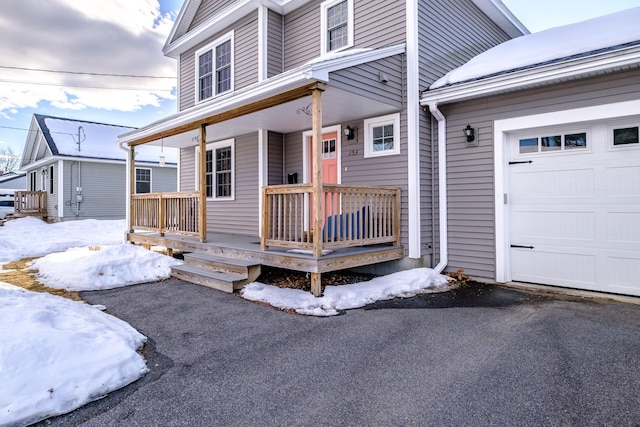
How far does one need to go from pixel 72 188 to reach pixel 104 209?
1.54 meters

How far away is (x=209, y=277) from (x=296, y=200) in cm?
186

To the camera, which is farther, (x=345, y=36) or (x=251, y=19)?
(x=251, y=19)

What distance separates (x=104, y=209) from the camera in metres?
16.9

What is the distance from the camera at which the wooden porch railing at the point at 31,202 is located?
17234 millimetres

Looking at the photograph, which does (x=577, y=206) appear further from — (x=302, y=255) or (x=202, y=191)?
(x=202, y=191)

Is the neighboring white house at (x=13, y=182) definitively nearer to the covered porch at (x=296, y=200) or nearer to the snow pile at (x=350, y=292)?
the covered porch at (x=296, y=200)

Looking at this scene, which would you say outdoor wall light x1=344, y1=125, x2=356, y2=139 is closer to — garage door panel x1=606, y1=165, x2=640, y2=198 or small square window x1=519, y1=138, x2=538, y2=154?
small square window x1=519, y1=138, x2=538, y2=154

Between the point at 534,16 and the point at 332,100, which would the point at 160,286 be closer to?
the point at 332,100

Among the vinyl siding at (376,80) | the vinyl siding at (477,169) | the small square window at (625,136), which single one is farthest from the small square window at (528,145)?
the vinyl siding at (376,80)

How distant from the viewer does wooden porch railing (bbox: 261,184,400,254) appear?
5207 mm

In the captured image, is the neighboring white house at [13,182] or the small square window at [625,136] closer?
the small square window at [625,136]

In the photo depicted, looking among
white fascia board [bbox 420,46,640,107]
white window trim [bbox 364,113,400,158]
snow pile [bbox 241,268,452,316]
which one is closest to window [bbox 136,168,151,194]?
white window trim [bbox 364,113,400,158]

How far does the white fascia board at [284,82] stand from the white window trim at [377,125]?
3.46 feet

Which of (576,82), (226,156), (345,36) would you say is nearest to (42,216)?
(226,156)
